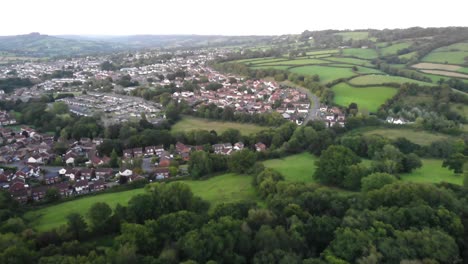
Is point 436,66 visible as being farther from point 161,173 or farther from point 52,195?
point 52,195

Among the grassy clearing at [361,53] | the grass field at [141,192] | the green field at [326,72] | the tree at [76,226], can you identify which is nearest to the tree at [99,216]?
the tree at [76,226]

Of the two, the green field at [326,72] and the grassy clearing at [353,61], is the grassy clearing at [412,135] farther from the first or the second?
the grassy clearing at [353,61]

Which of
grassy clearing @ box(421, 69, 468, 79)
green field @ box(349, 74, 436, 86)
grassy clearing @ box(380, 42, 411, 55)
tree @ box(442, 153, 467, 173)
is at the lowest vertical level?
tree @ box(442, 153, 467, 173)

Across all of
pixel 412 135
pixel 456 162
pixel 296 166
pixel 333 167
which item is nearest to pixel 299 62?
pixel 412 135

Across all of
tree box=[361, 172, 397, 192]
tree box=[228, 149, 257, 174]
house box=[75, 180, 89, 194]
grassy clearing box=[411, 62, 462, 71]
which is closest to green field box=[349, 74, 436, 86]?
grassy clearing box=[411, 62, 462, 71]

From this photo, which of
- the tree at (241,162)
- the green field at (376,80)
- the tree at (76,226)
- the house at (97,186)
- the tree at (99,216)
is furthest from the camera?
the green field at (376,80)

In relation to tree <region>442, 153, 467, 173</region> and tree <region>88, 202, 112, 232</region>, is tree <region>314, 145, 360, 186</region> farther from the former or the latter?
tree <region>88, 202, 112, 232</region>
